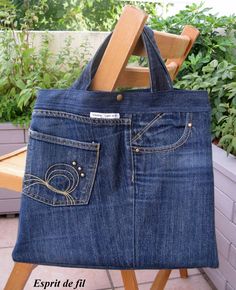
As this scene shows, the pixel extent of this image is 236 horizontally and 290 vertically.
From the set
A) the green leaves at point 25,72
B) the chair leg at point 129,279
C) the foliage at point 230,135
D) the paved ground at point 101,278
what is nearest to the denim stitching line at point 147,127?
the chair leg at point 129,279

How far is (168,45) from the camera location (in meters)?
0.77

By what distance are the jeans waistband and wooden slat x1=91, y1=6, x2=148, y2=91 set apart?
0.04 m

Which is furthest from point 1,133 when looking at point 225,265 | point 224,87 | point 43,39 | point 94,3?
point 94,3

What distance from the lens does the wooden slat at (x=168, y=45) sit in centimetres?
67

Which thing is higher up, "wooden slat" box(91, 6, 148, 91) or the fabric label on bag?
"wooden slat" box(91, 6, 148, 91)

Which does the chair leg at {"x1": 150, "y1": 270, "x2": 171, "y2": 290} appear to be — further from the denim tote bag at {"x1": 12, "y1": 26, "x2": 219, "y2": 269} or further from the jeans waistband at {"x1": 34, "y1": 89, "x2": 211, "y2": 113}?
the jeans waistband at {"x1": 34, "y1": 89, "x2": 211, "y2": 113}

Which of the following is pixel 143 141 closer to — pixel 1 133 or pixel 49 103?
pixel 49 103

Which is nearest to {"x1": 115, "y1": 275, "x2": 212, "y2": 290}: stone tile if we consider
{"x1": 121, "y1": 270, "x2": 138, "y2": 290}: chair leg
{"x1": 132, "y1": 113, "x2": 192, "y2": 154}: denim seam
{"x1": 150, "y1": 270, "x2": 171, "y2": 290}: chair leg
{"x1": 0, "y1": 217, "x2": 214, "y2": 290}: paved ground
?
{"x1": 0, "y1": 217, "x2": 214, "y2": 290}: paved ground

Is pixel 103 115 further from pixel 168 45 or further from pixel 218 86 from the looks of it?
pixel 218 86

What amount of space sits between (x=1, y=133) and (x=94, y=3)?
53.1 inches

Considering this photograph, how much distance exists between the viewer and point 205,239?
0.65m

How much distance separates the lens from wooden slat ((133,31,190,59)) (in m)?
0.67

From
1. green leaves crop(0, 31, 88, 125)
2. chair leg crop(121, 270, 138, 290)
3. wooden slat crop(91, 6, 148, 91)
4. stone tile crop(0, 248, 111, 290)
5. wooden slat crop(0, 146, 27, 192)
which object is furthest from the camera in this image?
green leaves crop(0, 31, 88, 125)

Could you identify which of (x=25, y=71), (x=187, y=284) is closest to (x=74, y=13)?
(x=25, y=71)
